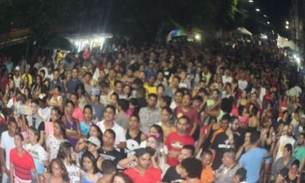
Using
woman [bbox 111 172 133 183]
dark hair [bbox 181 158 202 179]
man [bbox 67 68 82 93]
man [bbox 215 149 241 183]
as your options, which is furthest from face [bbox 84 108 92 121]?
man [bbox 67 68 82 93]

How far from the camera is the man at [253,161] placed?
7797mm

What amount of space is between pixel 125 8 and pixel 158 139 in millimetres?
23699

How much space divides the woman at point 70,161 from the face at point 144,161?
734 mm

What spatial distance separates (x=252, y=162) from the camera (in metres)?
7.87

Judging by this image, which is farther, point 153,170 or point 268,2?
point 268,2

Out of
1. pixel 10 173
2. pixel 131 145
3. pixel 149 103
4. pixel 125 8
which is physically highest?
pixel 125 8

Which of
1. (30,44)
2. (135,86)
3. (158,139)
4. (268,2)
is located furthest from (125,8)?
(268,2)

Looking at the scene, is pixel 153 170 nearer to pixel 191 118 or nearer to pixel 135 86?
pixel 191 118

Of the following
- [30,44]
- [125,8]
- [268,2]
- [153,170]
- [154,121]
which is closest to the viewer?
[153,170]

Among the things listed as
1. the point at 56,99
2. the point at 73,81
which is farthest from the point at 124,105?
the point at 73,81

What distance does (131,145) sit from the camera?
8047 mm

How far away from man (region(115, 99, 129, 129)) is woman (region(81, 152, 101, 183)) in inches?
87.1

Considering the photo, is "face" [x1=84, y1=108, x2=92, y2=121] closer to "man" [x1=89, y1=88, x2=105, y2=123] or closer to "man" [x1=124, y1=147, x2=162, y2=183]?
"man" [x1=89, y1=88, x2=105, y2=123]

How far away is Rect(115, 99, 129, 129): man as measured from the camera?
9133 mm
